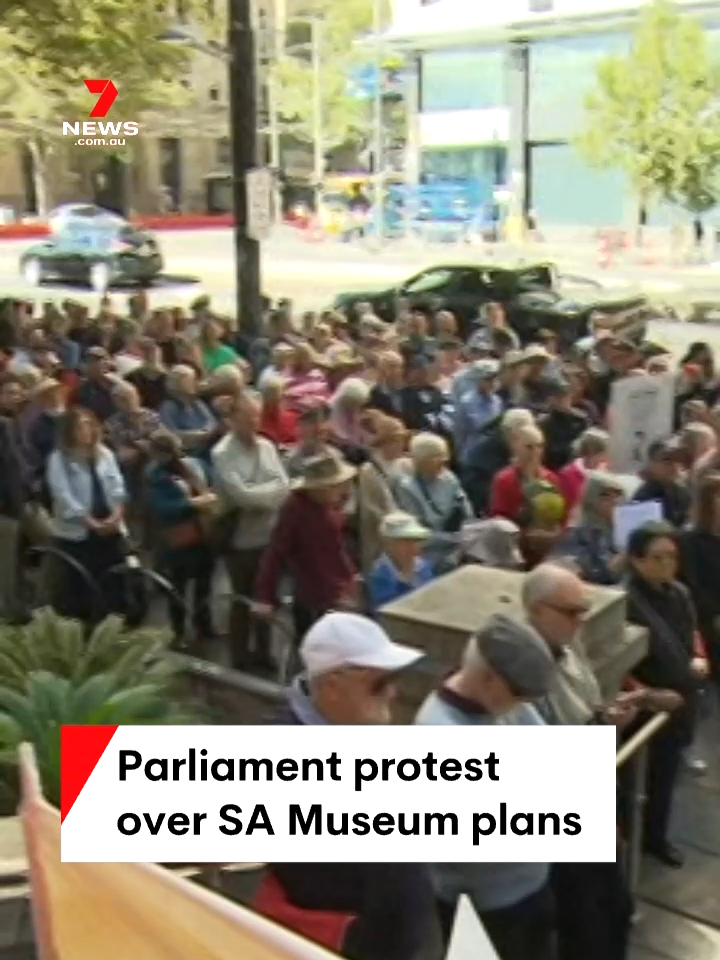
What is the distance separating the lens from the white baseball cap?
3.27m

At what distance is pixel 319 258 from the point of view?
3847 cm

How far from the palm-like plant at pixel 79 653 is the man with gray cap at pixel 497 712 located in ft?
6.31

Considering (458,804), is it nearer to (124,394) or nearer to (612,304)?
(124,394)


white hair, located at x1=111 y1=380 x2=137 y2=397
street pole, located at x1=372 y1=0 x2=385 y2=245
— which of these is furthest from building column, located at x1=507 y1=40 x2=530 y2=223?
white hair, located at x1=111 y1=380 x2=137 y2=397

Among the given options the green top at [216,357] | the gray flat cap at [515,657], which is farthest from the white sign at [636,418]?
the gray flat cap at [515,657]

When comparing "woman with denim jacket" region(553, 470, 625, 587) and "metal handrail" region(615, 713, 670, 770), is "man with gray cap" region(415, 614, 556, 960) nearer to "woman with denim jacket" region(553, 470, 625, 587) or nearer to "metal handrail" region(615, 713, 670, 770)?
"metal handrail" region(615, 713, 670, 770)

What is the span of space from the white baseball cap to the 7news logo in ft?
44.8

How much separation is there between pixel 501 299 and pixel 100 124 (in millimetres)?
6437

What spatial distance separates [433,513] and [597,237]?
31748 millimetres

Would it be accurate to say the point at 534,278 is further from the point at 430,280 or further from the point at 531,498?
the point at 531,498

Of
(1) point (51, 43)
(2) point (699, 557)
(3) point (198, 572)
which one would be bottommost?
(3) point (198, 572)

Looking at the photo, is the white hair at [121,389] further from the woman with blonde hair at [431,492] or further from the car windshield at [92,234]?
the car windshield at [92,234]

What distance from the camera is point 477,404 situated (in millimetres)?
9180

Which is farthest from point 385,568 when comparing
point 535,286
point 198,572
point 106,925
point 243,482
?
point 535,286
